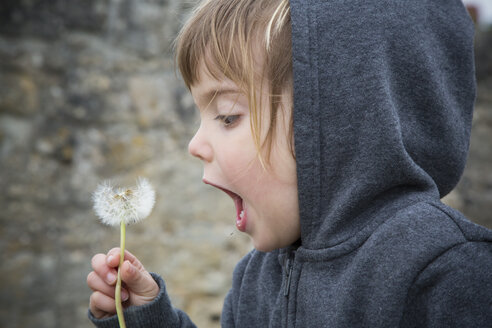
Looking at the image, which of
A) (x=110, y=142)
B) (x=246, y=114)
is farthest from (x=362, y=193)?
(x=110, y=142)

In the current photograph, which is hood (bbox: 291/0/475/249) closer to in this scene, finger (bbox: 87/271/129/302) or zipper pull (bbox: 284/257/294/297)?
zipper pull (bbox: 284/257/294/297)

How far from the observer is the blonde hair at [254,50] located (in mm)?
989

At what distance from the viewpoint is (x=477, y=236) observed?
0.83 meters

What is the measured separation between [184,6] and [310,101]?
1.85 m

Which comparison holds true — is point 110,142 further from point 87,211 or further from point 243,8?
point 243,8

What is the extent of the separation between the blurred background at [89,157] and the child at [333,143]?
1285 mm

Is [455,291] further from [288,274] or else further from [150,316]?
[150,316]

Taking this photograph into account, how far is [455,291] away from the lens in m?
0.78

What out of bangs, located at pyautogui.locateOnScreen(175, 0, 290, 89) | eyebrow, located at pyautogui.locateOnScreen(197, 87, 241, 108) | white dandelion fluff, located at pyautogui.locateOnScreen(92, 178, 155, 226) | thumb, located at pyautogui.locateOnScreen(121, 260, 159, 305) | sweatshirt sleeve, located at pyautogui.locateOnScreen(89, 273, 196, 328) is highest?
bangs, located at pyautogui.locateOnScreen(175, 0, 290, 89)

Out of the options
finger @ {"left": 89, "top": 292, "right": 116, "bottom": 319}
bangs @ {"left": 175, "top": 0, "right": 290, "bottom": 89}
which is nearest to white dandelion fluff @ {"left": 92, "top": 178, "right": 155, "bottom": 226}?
finger @ {"left": 89, "top": 292, "right": 116, "bottom": 319}

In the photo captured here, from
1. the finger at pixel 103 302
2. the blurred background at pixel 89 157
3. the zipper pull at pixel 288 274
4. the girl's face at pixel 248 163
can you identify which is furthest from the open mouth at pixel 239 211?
the blurred background at pixel 89 157

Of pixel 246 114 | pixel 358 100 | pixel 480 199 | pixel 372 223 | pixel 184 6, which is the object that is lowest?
pixel 480 199

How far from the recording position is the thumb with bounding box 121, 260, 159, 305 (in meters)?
1.03

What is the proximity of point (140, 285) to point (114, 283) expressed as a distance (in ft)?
0.26
